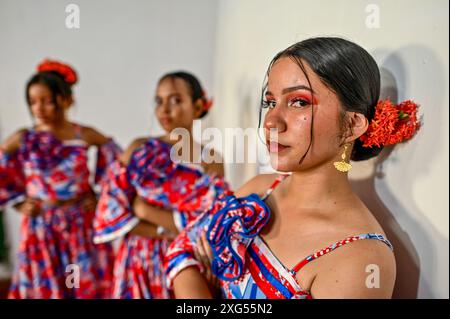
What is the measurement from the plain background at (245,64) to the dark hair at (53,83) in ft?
0.15

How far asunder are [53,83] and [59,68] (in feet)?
0.24

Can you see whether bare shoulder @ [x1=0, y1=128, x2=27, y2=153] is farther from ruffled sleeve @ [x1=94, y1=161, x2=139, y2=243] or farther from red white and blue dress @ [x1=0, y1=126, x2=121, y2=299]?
ruffled sleeve @ [x1=94, y1=161, x2=139, y2=243]

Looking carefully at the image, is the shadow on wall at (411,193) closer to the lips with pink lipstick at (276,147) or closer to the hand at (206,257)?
the lips with pink lipstick at (276,147)

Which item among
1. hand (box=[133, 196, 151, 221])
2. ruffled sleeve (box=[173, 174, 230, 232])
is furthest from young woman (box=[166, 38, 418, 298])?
hand (box=[133, 196, 151, 221])

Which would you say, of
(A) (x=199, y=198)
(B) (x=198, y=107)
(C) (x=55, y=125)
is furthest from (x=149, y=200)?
(C) (x=55, y=125)

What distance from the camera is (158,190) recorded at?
3.44 feet

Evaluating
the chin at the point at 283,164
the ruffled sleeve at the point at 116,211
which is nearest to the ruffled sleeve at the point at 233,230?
the chin at the point at 283,164

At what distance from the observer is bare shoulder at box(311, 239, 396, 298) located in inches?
20.6

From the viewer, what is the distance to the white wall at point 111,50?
0.91 m

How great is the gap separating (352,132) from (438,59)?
151 mm

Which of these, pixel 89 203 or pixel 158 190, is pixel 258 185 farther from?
pixel 89 203

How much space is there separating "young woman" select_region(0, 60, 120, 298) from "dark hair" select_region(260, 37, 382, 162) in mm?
921

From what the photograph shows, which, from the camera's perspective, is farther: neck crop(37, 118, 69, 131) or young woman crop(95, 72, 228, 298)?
neck crop(37, 118, 69, 131)
